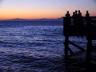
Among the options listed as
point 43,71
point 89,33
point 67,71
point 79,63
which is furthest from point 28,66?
point 89,33

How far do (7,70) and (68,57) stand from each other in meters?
6.46

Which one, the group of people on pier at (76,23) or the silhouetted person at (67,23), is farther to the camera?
the silhouetted person at (67,23)

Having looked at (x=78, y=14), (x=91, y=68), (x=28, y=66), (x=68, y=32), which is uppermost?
(x=78, y=14)

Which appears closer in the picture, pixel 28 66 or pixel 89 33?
pixel 89 33

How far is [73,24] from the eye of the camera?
A: 20203 millimetres

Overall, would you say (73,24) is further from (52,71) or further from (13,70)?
(13,70)

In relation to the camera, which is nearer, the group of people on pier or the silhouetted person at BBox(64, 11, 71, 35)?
the group of people on pier

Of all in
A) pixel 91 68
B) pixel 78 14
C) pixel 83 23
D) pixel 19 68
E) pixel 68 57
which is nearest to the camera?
pixel 91 68

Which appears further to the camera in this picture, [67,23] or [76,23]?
[67,23]

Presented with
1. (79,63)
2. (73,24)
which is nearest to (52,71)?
(79,63)

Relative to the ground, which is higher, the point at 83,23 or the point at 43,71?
the point at 83,23

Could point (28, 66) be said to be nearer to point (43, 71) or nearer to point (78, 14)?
point (43, 71)

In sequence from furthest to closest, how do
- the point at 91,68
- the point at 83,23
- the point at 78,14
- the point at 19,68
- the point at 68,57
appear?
the point at 68,57 → the point at 19,68 → the point at 78,14 → the point at 83,23 → the point at 91,68

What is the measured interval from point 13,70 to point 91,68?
8994 mm
